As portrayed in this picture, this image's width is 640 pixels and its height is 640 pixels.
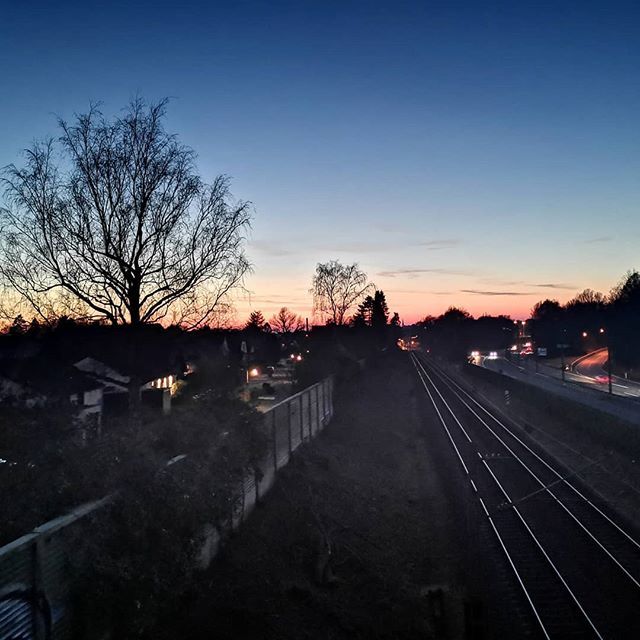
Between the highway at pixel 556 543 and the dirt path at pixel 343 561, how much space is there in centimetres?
150

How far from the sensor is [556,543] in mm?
16703

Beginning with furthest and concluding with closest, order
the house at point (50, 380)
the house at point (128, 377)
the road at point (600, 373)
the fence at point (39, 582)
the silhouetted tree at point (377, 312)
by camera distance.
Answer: the silhouetted tree at point (377, 312)
the road at point (600, 373)
the house at point (50, 380)
the house at point (128, 377)
the fence at point (39, 582)

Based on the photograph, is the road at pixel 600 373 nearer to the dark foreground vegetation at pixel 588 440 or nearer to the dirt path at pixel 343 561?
the dark foreground vegetation at pixel 588 440

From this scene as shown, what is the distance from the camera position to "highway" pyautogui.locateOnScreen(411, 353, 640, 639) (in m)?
12.3

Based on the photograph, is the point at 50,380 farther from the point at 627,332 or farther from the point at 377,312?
the point at 377,312

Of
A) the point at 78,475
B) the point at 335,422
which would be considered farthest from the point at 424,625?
the point at 335,422

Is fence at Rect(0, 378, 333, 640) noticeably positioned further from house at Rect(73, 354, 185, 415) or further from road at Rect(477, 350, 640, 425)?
road at Rect(477, 350, 640, 425)

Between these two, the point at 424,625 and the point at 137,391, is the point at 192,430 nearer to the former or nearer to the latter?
the point at 137,391

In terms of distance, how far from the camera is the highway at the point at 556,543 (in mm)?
12281

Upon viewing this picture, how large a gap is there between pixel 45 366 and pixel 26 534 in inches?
955

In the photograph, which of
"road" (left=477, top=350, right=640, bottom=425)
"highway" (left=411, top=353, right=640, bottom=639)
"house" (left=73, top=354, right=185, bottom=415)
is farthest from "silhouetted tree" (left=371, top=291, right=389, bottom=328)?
"highway" (left=411, top=353, right=640, bottom=639)

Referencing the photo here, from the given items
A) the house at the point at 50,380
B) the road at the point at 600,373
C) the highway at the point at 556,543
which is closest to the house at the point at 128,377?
the house at the point at 50,380

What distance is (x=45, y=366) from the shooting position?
29.5 m

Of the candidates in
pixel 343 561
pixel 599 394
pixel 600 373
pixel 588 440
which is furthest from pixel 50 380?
pixel 600 373
